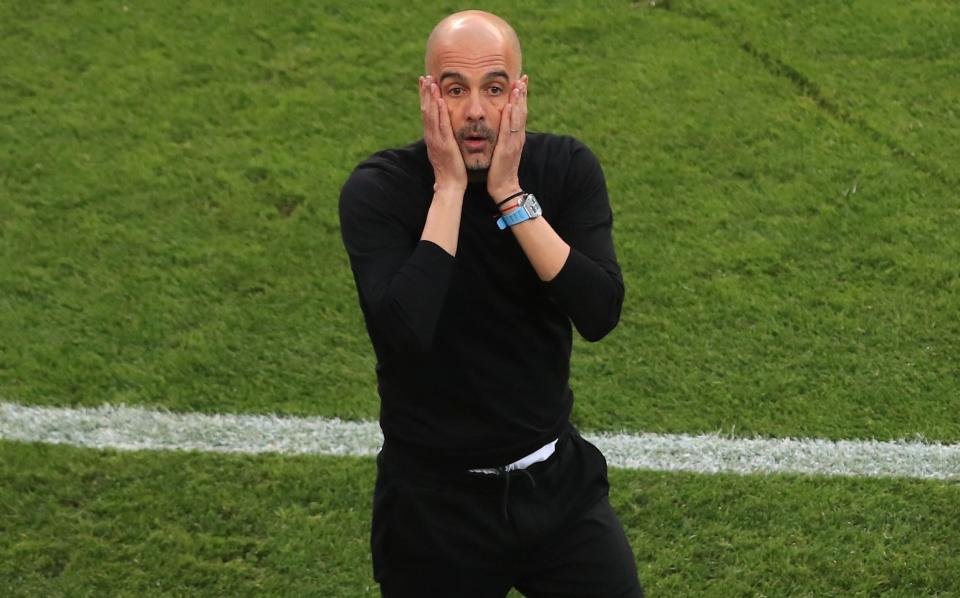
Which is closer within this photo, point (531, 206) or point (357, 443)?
point (531, 206)

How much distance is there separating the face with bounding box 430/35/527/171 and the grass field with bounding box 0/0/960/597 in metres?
1.82

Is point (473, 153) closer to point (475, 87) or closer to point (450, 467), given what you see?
point (475, 87)

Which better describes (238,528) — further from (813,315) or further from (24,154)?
(24,154)

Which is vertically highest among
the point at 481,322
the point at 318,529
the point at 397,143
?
the point at 481,322

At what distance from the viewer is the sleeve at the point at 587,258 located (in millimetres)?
2588

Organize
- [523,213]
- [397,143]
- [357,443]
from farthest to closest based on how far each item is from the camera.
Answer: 1. [397,143]
2. [357,443]
3. [523,213]

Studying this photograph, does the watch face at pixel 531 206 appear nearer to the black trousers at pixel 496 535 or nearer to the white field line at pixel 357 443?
the black trousers at pixel 496 535

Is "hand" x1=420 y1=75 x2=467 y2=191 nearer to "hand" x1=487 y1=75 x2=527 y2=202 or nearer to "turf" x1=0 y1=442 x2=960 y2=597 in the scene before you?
"hand" x1=487 y1=75 x2=527 y2=202

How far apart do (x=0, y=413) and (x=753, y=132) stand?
3.57 meters

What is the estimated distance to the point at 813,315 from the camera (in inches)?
200

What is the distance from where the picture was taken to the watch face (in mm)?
2580

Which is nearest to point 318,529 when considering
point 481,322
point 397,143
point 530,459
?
point 530,459

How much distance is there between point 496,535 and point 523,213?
0.69 m

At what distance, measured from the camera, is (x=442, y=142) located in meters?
2.59
